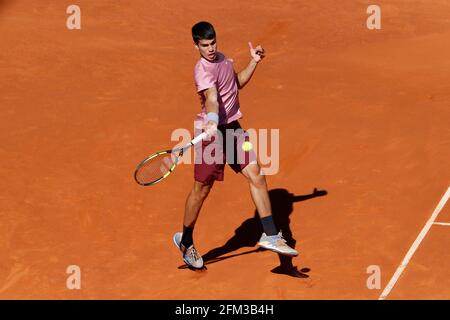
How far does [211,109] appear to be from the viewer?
34.6 ft

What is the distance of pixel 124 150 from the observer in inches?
563

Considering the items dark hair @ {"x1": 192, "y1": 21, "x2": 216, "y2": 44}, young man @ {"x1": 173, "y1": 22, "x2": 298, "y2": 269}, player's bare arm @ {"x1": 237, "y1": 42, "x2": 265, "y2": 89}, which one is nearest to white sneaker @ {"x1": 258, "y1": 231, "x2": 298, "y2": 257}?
young man @ {"x1": 173, "y1": 22, "x2": 298, "y2": 269}

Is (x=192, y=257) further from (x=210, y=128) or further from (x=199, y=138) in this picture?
(x=210, y=128)

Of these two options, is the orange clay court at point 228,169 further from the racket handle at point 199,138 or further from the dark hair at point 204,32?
the dark hair at point 204,32

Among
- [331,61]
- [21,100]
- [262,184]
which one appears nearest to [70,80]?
[21,100]

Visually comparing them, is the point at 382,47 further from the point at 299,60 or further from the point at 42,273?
the point at 42,273

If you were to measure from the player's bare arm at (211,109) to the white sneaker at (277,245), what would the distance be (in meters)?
1.32

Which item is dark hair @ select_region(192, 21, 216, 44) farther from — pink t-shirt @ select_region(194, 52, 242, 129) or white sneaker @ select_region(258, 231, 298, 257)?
white sneaker @ select_region(258, 231, 298, 257)

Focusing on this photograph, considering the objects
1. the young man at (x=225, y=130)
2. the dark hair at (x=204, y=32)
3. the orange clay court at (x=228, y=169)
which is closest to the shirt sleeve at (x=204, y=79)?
the young man at (x=225, y=130)

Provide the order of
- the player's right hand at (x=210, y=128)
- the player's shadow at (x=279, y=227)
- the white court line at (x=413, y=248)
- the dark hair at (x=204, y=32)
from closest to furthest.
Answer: the player's right hand at (x=210, y=128) < the dark hair at (x=204, y=32) < the white court line at (x=413, y=248) < the player's shadow at (x=279, y=227)

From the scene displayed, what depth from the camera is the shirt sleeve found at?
1069 cm

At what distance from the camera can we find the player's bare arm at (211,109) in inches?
409

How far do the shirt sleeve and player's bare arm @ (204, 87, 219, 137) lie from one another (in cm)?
4

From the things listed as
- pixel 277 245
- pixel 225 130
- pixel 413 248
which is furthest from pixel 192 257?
pixel 413 248
